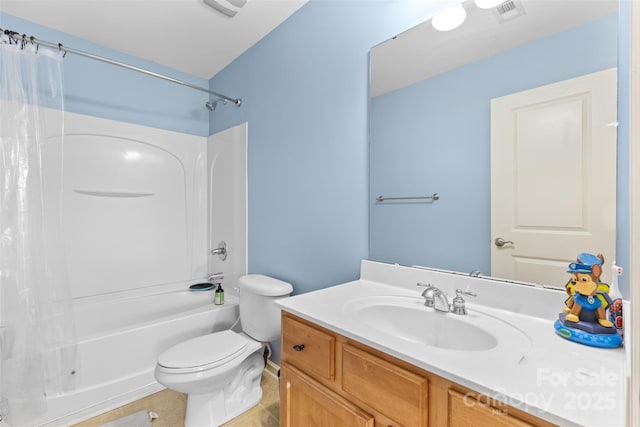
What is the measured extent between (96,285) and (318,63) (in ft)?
7.38

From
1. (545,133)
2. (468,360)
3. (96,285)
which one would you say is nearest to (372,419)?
(468,360)

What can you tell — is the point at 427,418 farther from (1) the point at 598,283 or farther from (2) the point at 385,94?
(2) the point at 385,94

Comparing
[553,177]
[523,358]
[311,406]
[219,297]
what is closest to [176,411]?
[219,297]

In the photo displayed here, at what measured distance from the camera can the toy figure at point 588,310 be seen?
30.1 inches

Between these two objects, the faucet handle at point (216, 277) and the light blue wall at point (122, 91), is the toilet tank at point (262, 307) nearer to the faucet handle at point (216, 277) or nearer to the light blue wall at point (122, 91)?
the faucet handle at point (216, 277)

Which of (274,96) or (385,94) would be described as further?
(274,96)

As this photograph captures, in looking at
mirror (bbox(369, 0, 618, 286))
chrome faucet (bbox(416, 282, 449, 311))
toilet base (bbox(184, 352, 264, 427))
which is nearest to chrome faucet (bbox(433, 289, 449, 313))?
chrome faucet (bbox(416, 282, 449, 311))

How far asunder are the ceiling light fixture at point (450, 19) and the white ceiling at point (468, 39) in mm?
16

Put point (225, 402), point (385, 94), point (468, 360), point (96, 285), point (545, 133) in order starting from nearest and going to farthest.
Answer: point (468, 360), point (545, 133), point (385, 94), point (225, 402), point (96, 285)

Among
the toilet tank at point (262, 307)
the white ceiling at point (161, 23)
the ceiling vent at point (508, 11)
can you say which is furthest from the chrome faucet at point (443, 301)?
the white ceiling at point (161, 23)

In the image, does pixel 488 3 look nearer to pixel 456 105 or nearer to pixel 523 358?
pixel 456 105

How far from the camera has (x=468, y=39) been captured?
1.17m

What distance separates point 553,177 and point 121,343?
2.29 meters

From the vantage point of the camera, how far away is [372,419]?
32.7 inches
